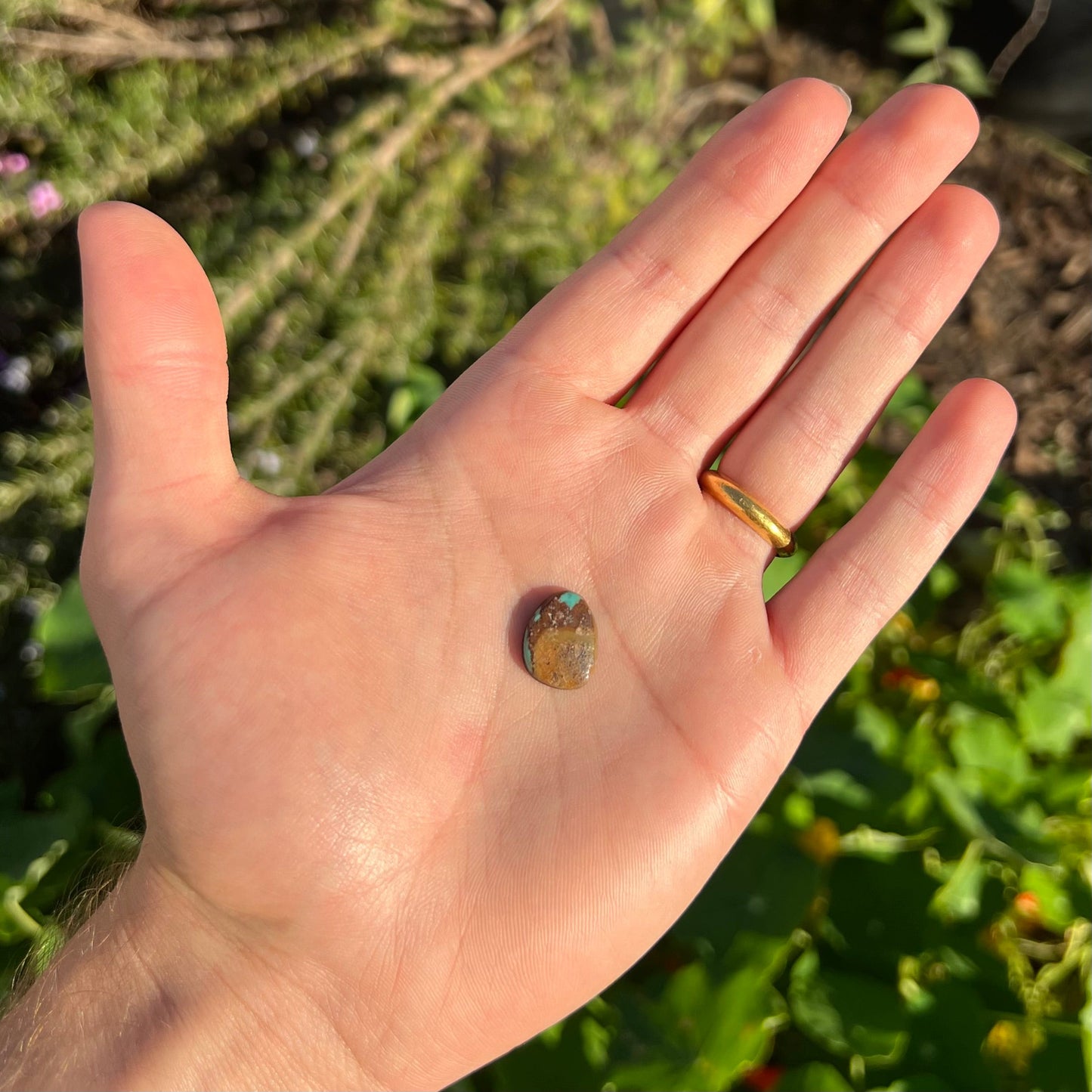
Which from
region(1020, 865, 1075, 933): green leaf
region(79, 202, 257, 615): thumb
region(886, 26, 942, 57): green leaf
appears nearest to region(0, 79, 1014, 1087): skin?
region(79, 202, 257, 615): thumb

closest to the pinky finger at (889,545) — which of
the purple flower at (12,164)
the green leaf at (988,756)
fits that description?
the green leaf at (988,756)

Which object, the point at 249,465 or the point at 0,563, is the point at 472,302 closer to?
the point at 249,465

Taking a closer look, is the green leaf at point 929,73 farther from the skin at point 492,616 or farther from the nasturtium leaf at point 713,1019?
the nasturtium leaf at point 713,1019

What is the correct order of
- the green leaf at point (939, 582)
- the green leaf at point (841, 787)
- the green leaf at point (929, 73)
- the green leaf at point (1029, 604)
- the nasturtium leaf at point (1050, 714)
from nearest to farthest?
the green leaf at point (841, 787) → the nasturtium leaf at point (1050, 714) → the green leaf at point (1029, 604) → the green leaf at point (939, 582) → the green leaf at point (929, 73)

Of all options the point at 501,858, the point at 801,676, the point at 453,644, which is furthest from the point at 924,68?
the point at 501,858

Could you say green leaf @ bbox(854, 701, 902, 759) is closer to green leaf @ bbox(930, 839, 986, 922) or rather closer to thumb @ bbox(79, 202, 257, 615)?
green leaf @ bbox(930, 839, 986, 922)

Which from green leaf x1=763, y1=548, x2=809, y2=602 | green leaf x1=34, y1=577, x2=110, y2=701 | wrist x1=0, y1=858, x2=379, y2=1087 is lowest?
green leaf x1=763, y1=548, x2=809, y2=602
